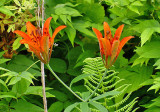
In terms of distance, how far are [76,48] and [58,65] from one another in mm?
175

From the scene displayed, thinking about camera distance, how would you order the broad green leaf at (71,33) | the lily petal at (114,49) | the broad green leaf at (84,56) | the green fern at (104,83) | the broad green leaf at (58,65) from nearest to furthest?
the lily petal at (114,49) → the green fern at (104,83) → the broad green leaf at (71,33) → the broad green leaf at (84,56) → the broad green leaf at (58,65)

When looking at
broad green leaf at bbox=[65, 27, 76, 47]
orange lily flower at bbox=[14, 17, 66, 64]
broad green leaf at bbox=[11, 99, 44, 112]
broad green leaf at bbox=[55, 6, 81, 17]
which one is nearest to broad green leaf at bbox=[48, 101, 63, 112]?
broad green leaf at bbox=[11, 99, 44, 112]

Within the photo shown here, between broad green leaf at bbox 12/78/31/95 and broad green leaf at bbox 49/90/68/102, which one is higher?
broad green leaf at bbox 12/78/31/95

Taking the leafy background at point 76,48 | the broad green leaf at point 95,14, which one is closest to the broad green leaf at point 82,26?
the leafy background at point 76,48

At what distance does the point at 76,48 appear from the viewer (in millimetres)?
1998

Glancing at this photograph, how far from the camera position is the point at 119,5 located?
6.03 feet

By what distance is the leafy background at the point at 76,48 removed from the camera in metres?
1.61

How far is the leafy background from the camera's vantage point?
1.61 meters

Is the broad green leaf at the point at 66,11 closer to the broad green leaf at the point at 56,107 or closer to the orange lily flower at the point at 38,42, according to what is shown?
the broad green leaf at the point at 56,107

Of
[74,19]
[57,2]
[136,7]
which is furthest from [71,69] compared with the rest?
[136,7]

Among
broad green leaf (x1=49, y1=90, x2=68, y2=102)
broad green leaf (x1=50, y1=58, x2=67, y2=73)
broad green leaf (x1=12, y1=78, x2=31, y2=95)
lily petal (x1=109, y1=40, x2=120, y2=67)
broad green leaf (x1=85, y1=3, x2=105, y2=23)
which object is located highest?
broad green leaf (x1=85, y1=3, x2=105, y2=23)

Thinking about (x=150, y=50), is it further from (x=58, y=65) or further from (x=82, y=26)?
(x=58, y=65)

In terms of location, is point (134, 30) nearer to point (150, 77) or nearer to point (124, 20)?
point (124, 20)

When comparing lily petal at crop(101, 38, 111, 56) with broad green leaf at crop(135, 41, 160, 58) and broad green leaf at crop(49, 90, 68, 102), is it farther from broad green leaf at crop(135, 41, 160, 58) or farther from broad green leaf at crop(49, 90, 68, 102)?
broad green leaf at crop(49, 90, 68, 102)
